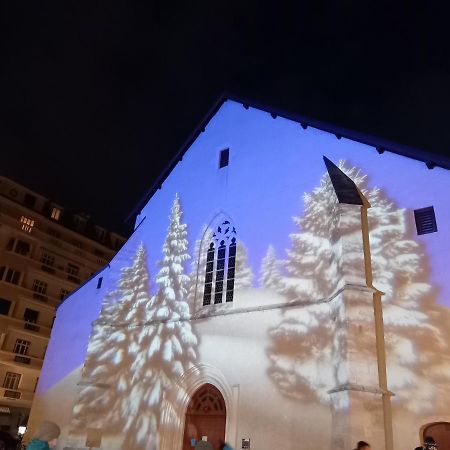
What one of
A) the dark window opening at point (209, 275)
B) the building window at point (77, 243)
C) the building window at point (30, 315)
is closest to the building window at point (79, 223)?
the building window at point (77, 243)

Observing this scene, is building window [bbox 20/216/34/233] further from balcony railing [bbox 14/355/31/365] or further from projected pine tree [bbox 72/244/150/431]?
projected pine tree [bbox 72/244/150/431]

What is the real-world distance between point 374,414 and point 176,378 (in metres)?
5.12

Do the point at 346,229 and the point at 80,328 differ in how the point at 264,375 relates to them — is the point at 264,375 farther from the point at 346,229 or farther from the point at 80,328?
the point at 80,328

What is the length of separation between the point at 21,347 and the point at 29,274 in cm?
434

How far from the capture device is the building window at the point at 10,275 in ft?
86.0

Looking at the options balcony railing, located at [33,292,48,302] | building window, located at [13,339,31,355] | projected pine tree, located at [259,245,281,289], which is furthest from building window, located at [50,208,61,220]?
projected pine tree, located at [259,245,281,289]

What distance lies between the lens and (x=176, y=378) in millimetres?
11242

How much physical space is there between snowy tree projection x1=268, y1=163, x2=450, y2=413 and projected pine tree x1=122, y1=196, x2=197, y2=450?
278 centimetres

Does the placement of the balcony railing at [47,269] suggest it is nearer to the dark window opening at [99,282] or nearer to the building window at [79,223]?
the building window at [79,223]

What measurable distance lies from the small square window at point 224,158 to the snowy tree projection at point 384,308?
346 centimetres

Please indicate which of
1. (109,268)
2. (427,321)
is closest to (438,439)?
(427,321)

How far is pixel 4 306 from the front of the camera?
84.0 ft

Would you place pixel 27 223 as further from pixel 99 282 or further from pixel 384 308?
pixel 384 308

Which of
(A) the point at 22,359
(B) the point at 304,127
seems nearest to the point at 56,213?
(A) the point at 22,359
